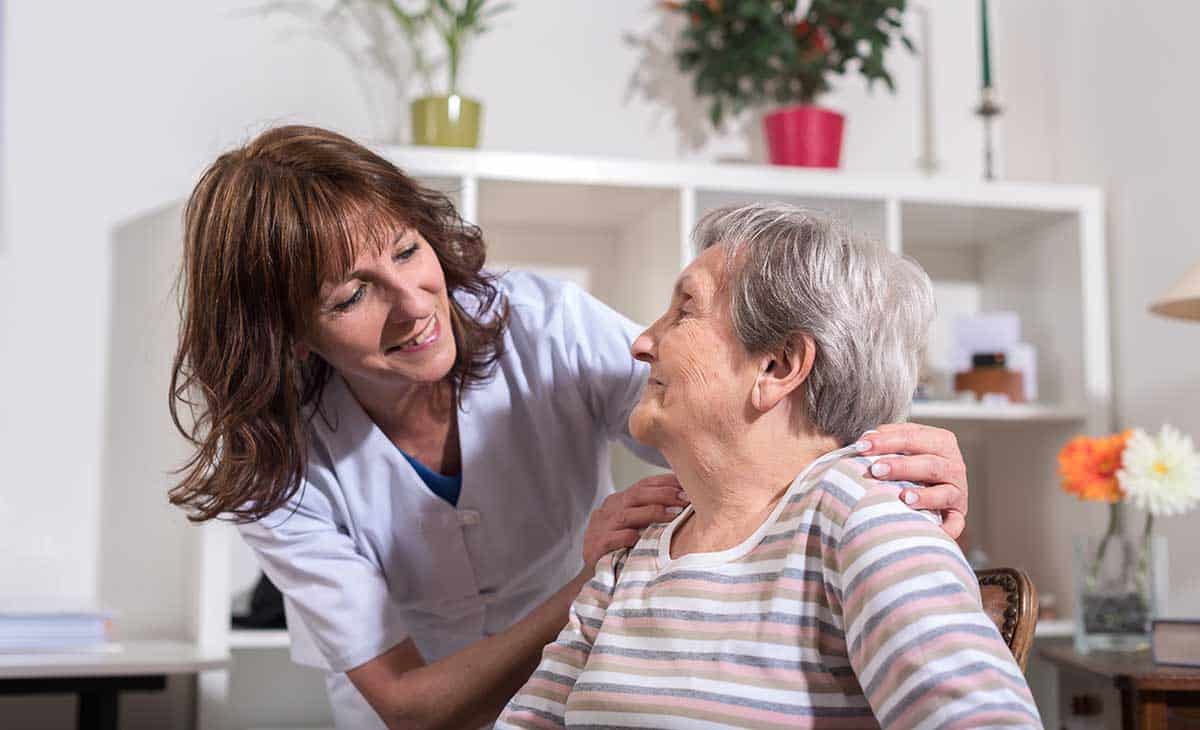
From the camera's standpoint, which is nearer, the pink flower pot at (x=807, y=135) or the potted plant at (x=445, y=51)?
the potted plant at (x=445, y=51)

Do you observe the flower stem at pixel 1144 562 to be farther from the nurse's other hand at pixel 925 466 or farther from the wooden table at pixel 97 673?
the wooden table at pixel 97 673

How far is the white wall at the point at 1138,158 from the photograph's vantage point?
2.64 metres

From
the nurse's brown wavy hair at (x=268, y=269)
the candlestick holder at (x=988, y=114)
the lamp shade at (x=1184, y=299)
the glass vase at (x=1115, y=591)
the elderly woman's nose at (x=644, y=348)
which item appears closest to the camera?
the elderly woman's nose at (x=644, y=348)

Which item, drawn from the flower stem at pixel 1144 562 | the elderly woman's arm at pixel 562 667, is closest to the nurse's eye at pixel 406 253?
the elderly woman's arm at pixel 562 667

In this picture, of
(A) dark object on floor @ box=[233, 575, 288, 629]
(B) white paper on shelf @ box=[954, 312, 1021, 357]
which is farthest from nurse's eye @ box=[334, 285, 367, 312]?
(B) white paper on shelf @ box=[954, 312, 1021, 357]

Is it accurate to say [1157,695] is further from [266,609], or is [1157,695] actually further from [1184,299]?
[266,609]

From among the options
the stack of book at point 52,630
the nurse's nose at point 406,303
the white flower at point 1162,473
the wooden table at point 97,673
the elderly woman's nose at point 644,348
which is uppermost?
the nurse's nose at point 406,303

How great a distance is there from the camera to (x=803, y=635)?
1.11 m

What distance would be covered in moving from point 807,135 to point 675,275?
1.71 feet

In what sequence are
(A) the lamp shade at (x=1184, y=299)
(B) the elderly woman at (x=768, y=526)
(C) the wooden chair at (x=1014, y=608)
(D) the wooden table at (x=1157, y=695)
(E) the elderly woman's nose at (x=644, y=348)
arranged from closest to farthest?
(B) the elderly woman at (x=768, y=526) < (C) the wooden chair at (x=1014, y=608) < (E) the elderly woman's nose at (x=644, y=348) < (D) the wooden table at (x=1157, y=695) < (A) the lamp shade at (x=1184, y=299)

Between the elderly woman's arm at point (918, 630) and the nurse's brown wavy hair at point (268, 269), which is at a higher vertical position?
the nurse's brown wavy hair at point (268, 269)

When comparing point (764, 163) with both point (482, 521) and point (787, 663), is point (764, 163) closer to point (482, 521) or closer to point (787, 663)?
point (482, 521)

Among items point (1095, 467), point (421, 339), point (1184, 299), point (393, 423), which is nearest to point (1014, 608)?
point (421, 339)

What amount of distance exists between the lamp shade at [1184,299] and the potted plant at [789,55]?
2.94 feet
